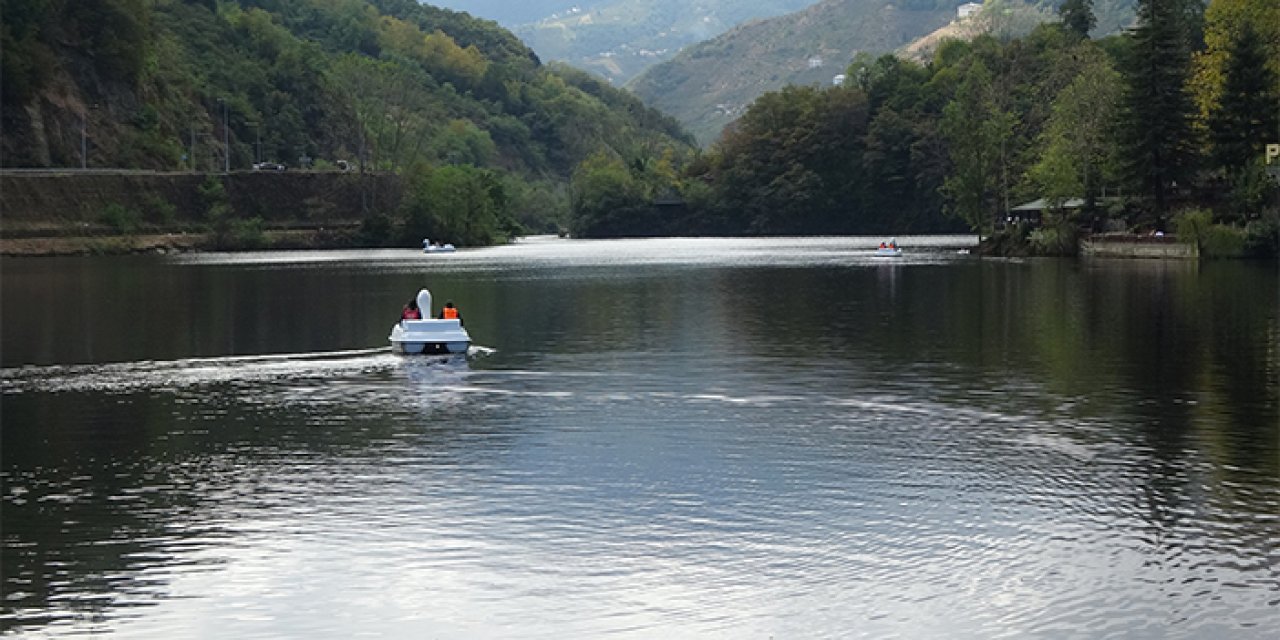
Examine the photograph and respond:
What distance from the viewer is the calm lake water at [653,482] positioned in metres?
16.7

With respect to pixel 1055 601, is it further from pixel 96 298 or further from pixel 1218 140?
pixel 1218 140

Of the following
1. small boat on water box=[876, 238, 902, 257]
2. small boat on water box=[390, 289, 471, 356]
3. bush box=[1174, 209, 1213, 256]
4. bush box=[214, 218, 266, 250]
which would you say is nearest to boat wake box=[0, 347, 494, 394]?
small boat on water box=[390, 289, 471, 356]

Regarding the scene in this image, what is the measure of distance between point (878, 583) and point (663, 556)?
9.01 feet

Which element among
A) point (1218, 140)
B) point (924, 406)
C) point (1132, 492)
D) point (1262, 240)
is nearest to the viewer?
point (1132, 492)

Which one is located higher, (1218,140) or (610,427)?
(1218,140)

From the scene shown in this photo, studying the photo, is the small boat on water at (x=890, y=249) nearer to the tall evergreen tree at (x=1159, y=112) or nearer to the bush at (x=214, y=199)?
the tall evergreen tree at (x=1159, y=112)

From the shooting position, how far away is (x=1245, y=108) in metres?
98.2

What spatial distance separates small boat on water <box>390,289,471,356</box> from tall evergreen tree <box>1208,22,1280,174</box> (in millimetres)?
69989

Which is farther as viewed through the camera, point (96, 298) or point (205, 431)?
point (96, 298)

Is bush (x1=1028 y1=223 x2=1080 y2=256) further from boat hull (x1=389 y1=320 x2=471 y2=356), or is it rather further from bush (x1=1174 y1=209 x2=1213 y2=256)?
boat hull (x1=389 y1=320 x2=471 y2=356)

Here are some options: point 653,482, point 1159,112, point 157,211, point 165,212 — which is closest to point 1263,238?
point 1159,112

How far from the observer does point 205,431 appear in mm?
29344

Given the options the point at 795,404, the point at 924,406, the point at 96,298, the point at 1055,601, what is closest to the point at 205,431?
the point at 795,404

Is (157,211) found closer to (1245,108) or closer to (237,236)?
(237,236)
